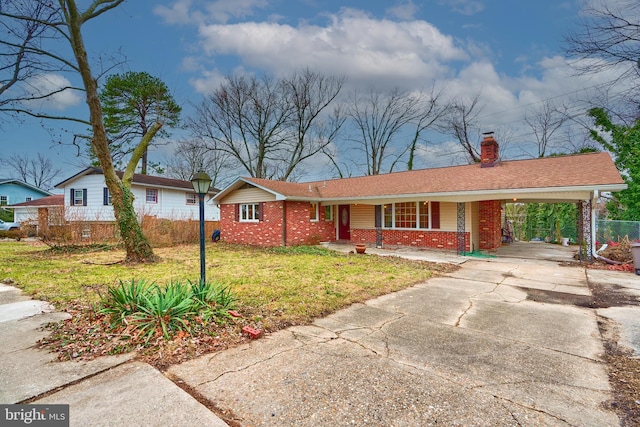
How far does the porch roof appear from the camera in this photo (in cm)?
1038

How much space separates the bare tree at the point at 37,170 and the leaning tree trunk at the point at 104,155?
146ft

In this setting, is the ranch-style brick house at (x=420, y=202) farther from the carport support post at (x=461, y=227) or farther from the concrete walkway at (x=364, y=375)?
the concrete walkway at (x=364, y=375)

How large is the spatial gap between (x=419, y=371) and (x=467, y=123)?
2845 centimetres

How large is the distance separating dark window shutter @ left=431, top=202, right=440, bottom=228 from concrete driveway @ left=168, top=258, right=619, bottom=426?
8.87 m

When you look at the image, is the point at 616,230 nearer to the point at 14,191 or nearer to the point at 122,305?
the point at 122,305

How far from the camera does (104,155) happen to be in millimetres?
10188

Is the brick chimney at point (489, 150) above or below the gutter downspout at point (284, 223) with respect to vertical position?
above

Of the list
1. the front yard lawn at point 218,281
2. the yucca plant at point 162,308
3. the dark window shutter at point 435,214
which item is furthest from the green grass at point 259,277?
the dark window shutter at point 435,214

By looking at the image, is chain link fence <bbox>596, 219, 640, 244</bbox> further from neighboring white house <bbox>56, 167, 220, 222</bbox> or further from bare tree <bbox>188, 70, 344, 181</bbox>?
bare tree <bbox>188, 70, 344, 181</bbox>

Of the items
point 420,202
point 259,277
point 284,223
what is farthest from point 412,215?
point 259,277

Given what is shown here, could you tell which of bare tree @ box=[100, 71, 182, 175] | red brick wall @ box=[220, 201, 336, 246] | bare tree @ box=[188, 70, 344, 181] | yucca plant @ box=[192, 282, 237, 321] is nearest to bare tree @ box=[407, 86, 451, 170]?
bare tree @ box=[188, 70, 344, 181]

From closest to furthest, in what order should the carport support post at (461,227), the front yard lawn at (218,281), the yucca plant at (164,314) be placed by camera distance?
the front yard lawn at (218,281), the yucca plant at (164,314), the carport support post at (461,227)

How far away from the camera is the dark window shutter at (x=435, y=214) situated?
1416cm

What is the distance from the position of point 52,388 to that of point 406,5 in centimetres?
1525
